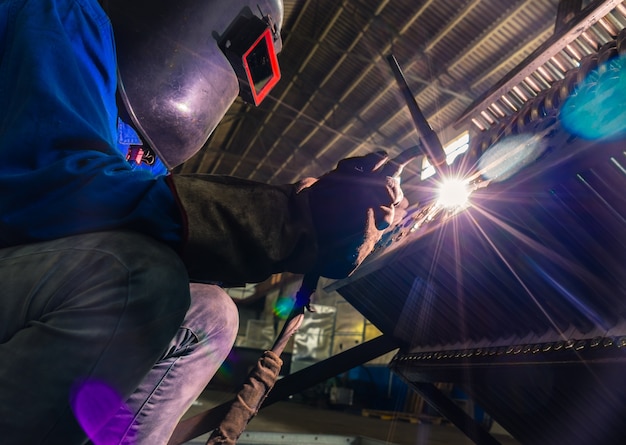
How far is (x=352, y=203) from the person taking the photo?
0.86 metres

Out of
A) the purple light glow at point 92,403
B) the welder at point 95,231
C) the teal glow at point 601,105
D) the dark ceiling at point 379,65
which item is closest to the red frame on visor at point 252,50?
the welder at point 95,231

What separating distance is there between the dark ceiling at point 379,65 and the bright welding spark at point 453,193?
5647 millimetres

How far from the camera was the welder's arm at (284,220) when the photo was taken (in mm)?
801

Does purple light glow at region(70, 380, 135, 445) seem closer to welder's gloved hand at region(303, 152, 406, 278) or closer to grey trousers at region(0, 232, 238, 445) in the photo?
grey trousers at region(0, 232, 238, 445)

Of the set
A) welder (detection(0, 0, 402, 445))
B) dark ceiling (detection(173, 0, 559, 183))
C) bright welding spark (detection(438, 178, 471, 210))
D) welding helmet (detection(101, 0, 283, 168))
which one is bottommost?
welder (detection(0, 0, 402, 445))

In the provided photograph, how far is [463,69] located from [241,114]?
628cm

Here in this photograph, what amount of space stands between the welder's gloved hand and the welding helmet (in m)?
0.93

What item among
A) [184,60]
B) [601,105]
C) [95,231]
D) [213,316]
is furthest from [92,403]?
[601,105]

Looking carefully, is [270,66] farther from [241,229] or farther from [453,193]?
[241,229]

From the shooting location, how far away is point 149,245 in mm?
773

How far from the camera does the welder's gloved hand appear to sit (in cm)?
86

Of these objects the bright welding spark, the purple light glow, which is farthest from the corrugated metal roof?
the purple light glow

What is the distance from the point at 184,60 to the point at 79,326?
46.4 inches

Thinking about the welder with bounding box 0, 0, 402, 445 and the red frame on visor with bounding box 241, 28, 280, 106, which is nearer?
the welder with bounding box 0, 0, 402, 445
